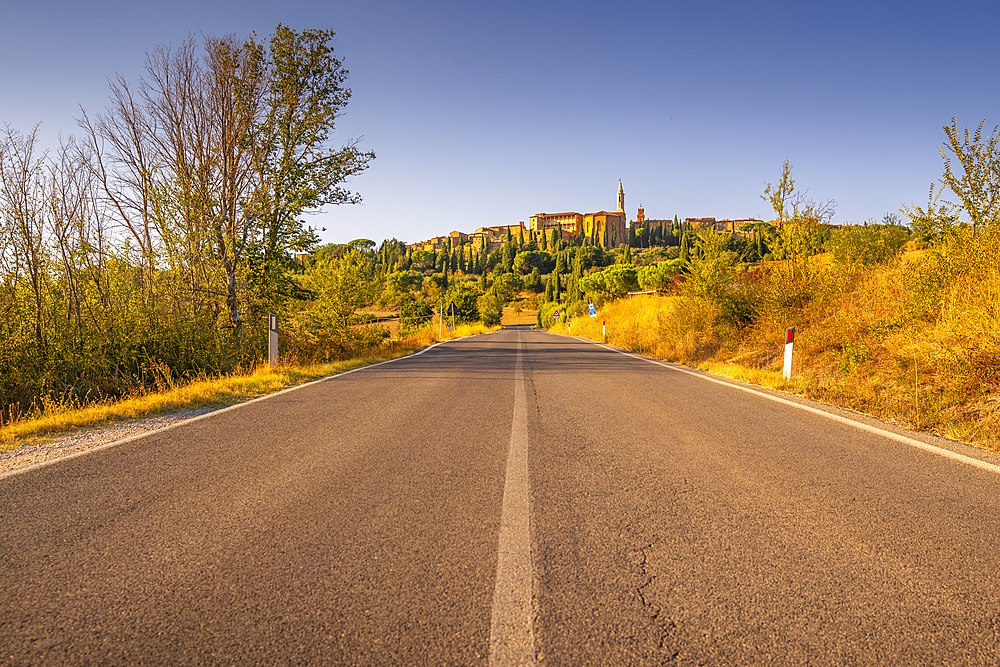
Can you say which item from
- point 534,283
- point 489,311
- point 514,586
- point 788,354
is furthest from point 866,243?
point 534,283

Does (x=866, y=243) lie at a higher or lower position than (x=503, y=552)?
higher

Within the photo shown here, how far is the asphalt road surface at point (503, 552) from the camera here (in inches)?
78.4

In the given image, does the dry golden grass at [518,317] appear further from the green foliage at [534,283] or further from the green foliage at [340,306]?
the green foliage at [340,306]

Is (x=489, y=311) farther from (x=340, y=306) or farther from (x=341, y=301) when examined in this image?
(x=340, y=306)

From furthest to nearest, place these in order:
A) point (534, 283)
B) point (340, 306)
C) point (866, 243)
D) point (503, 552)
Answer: point (534, 283)
point (340, 306)
point (866, 243)
point (503, 552)

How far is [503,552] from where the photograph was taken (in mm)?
2742

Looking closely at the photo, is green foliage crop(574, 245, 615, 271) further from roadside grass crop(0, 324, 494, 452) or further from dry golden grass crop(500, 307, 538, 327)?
roadside grass crop(0, 324, 494, 452)

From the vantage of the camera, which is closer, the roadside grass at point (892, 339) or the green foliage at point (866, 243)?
the roadside grass at point (892, 339)

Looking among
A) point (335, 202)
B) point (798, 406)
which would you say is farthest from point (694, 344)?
point (335, 202)

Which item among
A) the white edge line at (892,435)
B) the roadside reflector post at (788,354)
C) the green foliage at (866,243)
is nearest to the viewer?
the white edge line at (892,435)

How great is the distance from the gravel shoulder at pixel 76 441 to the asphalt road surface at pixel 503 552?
0.35 meters

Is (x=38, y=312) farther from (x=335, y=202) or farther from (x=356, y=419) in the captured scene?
(x=335, y=202)

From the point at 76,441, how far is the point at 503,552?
15.5 ft

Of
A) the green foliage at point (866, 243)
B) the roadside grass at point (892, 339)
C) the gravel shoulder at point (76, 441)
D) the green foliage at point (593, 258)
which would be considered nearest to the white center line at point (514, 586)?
the gravel shoulder at point (76, 441)
